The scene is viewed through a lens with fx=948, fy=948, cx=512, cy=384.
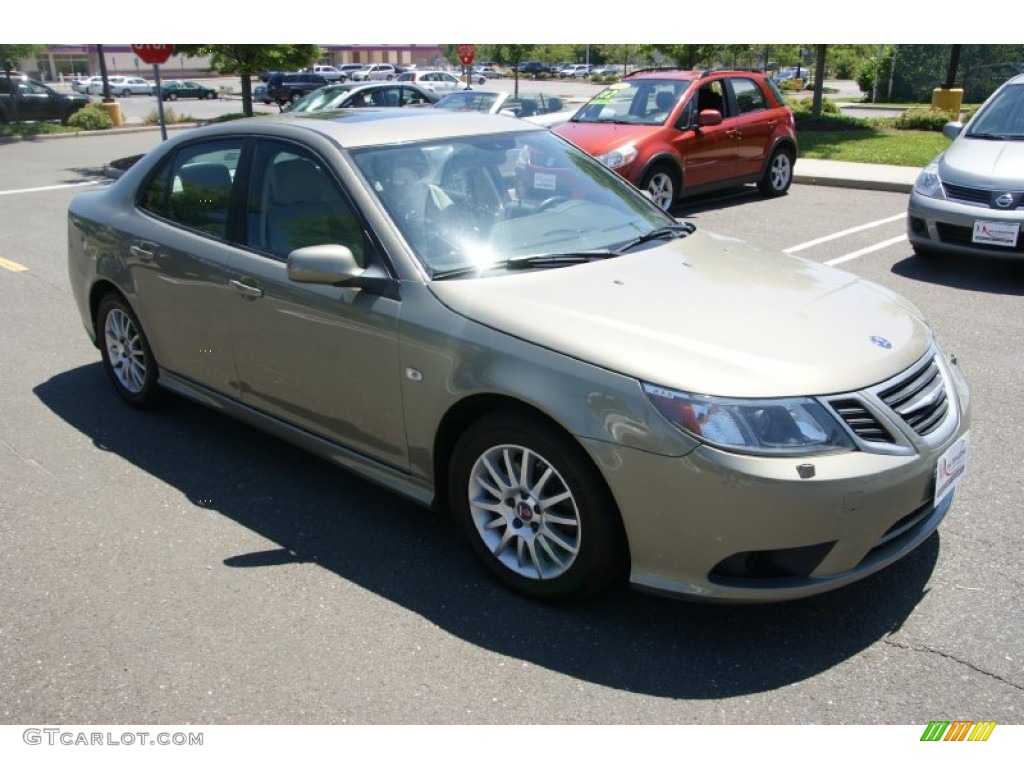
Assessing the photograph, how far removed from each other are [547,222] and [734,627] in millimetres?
1856

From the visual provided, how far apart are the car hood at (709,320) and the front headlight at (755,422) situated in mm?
35

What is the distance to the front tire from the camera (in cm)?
322

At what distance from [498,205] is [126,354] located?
2.57 metres

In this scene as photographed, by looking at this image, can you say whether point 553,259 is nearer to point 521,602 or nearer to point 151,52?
point 521,602

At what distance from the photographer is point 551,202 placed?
4262 millimetres

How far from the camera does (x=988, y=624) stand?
10.9 ft

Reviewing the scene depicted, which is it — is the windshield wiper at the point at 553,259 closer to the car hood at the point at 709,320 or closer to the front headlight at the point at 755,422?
the car hood at the point at 709,320

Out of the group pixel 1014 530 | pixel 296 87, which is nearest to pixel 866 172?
pixel 1014 530

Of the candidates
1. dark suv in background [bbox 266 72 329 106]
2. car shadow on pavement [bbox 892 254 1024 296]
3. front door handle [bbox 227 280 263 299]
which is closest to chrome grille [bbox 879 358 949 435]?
front door handle [bbox 227 280 263 299]

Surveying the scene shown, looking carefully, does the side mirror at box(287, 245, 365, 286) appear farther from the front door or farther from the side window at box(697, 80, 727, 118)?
the side window at box(697, 80, 727, 118)

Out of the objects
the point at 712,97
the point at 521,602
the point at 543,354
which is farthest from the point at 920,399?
the point at 712,97

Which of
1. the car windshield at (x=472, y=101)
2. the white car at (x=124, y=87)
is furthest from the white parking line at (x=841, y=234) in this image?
the white car at (x=124, y=87)

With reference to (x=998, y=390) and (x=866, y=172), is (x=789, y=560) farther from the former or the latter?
(x=866, y=172)

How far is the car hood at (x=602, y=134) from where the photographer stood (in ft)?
35.4
